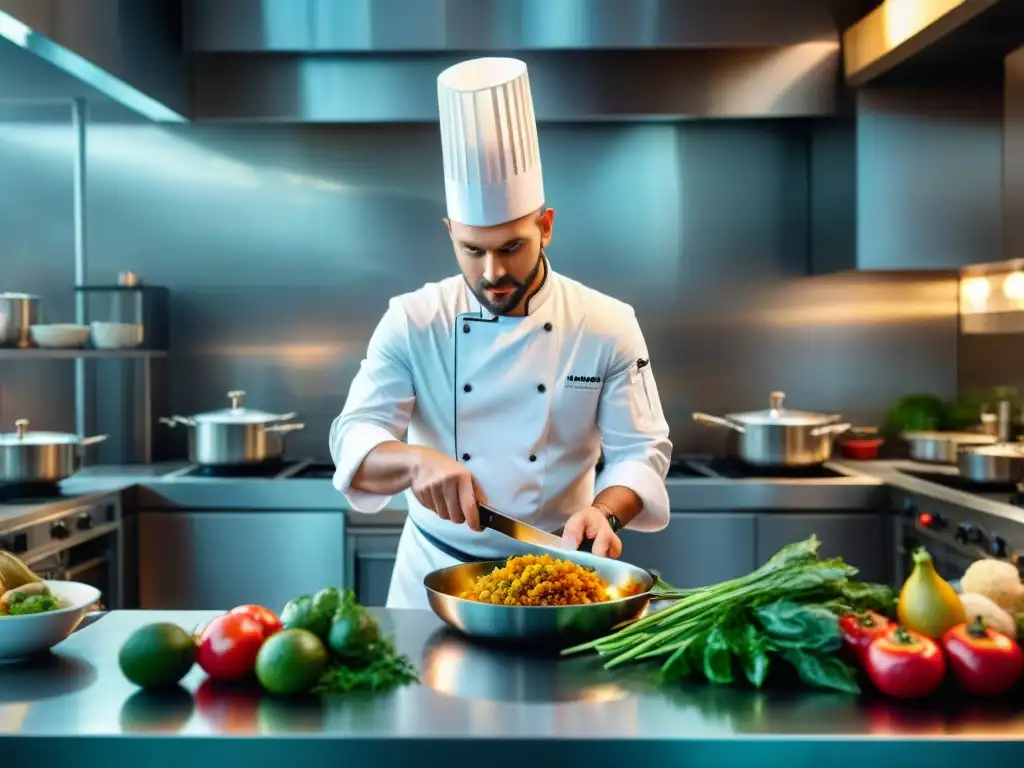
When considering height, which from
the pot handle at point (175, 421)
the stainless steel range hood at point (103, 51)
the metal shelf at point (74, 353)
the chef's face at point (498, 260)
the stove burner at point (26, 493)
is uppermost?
the stainless steel range hood at point (103, 51)

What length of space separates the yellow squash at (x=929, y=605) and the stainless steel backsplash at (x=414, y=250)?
9.31 feet

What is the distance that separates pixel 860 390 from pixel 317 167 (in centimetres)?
235

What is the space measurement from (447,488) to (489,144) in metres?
0.77

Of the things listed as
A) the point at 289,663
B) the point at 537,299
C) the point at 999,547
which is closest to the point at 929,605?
the point at 289,663

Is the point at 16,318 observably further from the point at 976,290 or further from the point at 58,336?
the point at 976,290

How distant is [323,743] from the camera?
1.42 m

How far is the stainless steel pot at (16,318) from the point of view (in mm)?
3643

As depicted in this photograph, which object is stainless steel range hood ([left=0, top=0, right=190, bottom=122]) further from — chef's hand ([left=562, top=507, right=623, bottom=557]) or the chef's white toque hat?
chef's hand ([left=562, top=507, right=623, bottom=557])

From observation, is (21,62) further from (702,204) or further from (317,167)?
(702,204)

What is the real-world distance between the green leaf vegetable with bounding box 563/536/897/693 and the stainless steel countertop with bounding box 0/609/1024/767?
3 cm

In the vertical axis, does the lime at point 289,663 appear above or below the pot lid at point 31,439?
below

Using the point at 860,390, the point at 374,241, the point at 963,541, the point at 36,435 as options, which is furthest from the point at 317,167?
the point at 963,541

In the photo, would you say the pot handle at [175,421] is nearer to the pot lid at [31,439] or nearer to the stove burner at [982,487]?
the pot lid at [31,439]

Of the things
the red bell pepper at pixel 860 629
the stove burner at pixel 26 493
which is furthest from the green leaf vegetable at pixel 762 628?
the stove burner at pixel 26 493
